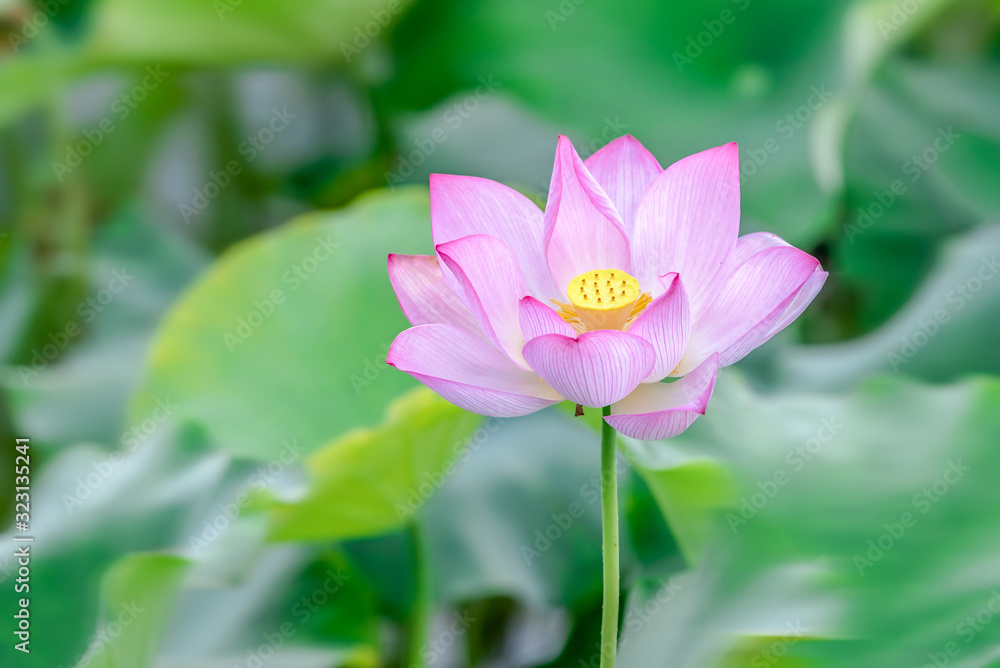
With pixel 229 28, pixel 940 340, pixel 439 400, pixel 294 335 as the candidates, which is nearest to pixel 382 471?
pixel 439 400

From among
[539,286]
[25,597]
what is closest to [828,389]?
[539,286]

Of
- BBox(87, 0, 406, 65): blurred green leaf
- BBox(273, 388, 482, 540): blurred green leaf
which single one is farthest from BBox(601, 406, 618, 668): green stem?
BBox(87, 0, 406, 65): blurred green leaf

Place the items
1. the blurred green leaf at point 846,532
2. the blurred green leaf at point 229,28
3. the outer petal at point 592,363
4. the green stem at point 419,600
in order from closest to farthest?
1. the outer petal at point 592,363
2. the blurred green leaf at point 846,532
3. the green stem at point 419,600
4. the blurred green leaf at point 229,28

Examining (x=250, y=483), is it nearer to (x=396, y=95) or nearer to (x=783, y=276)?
(x=783, y=276)

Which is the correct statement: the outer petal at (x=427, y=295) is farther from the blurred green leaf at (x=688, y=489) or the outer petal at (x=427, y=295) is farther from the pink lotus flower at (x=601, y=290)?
the blurred green leaf at (x=688, y=489)

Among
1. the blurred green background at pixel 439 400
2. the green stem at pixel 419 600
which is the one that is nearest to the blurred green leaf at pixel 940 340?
the blurred green background at pixel 439 400

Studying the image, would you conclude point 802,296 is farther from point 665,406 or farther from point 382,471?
point 382,471

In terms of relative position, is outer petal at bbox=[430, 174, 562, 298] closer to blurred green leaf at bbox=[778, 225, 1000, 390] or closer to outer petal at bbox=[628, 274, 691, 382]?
outer petal at bbox=[628, 274, 691, 382]
